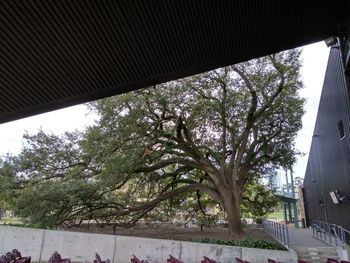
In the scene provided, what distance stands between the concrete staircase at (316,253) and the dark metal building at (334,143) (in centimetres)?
274

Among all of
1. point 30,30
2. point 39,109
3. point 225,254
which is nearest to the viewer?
point 30,30

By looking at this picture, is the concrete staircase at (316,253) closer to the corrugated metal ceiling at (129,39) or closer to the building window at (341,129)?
the building window at (341,129)

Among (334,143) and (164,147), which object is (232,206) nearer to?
(164,147)

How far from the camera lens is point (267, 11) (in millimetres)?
5199

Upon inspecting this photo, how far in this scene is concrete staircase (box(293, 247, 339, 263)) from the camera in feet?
44.9

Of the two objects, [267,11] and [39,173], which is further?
[39,173]

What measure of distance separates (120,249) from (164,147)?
16.2 feet

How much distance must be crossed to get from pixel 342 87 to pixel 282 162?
5.29m

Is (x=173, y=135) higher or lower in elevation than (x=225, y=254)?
higher

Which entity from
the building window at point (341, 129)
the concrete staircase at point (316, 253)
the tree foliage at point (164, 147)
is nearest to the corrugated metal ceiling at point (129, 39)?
the tree foliage at point (164, 147)

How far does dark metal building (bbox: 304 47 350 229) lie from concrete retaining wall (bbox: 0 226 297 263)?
220 inches

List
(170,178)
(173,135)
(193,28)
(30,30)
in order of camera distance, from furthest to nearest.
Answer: (170,178)
(173,135)
(193,28)
(30,30)

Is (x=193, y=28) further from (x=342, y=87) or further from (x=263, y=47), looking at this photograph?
(x=342, y=87)

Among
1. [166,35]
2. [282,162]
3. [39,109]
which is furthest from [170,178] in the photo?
[166,35]
